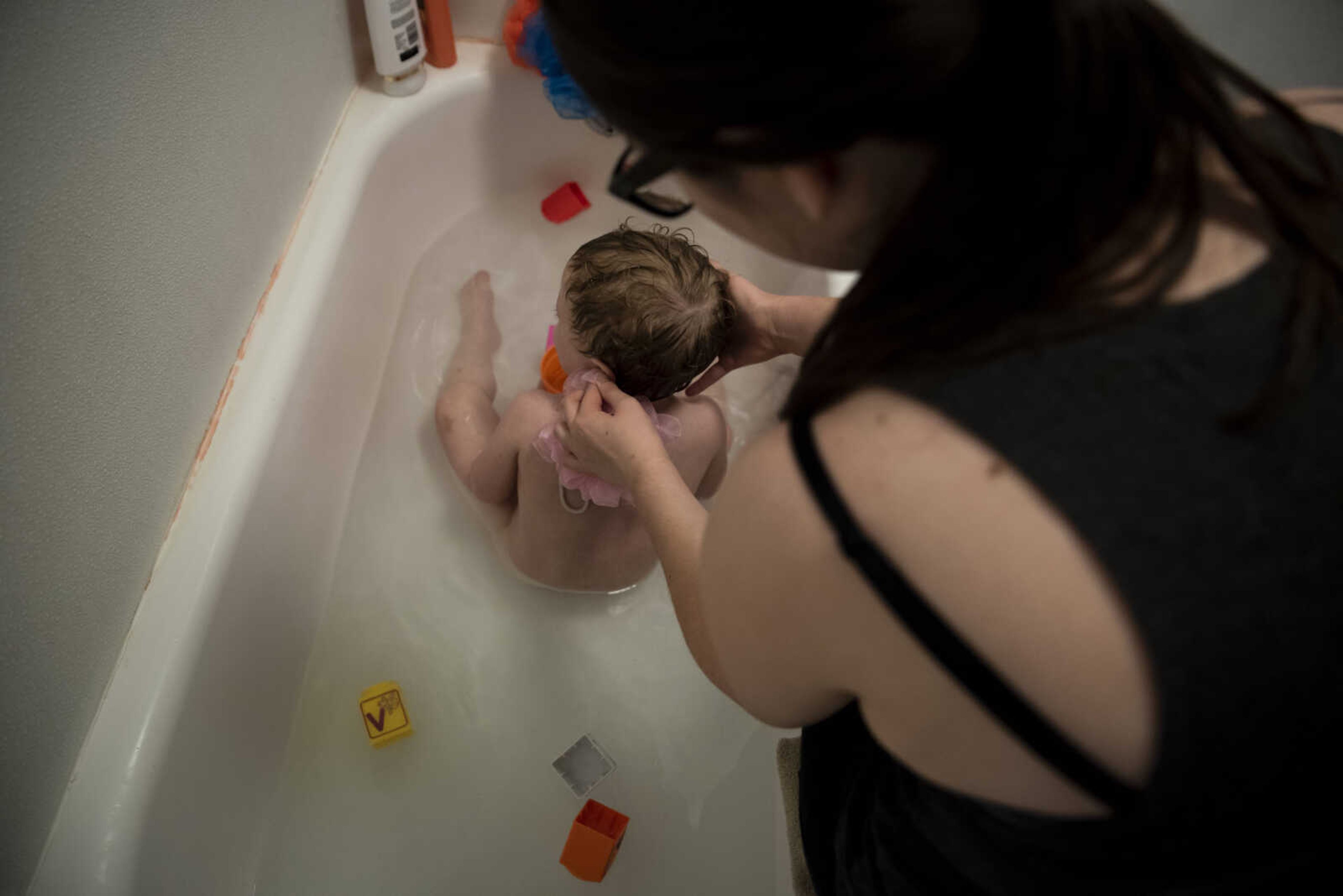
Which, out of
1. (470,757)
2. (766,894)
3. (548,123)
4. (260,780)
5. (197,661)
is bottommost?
(766,894)

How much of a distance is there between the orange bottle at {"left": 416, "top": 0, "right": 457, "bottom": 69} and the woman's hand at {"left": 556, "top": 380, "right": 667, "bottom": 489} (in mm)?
749

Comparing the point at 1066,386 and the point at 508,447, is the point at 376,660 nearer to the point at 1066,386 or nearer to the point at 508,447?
the point at 508,447

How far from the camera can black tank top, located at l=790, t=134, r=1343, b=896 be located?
0.38 metres

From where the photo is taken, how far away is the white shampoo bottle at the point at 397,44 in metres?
1.20

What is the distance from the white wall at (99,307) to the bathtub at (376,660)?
0.06 metres

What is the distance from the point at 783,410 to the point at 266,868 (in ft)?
3.00

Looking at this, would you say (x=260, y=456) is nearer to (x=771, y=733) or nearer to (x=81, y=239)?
(x=81, y=239)

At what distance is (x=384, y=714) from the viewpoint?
1.08m

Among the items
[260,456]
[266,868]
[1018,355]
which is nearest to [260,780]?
[266,868]

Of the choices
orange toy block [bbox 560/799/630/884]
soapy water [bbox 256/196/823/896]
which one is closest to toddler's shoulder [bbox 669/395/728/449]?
soapy water [bbox 256/196/823/896]

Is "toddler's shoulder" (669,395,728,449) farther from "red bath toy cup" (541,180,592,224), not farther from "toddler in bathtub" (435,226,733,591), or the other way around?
"red bath toy cup" (541,180,592,224)

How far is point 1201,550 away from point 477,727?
0.97 metres

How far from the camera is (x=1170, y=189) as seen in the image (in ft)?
1.29

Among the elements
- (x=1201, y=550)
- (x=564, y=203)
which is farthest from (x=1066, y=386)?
(x=564, y=203)
